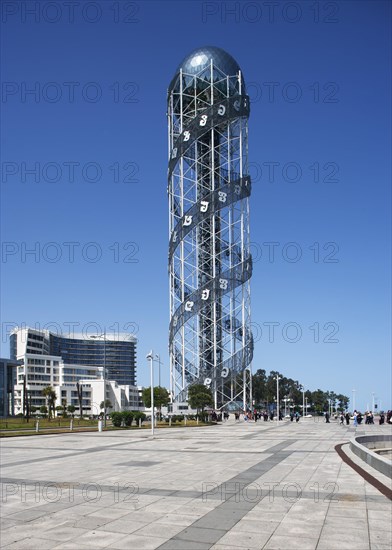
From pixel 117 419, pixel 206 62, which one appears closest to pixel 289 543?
pixel 117 419

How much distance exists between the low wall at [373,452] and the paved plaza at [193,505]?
33cm

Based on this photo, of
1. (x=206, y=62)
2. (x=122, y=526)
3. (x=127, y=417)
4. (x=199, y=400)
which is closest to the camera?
(x=122, y=526)

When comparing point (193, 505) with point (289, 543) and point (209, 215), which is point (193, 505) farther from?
point (209, 215)

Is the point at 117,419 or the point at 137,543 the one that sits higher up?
Result: the point at 137,543

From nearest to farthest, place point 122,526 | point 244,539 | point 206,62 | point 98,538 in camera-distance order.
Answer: point 244,539, point 98,538, point 122,526, point 206,62

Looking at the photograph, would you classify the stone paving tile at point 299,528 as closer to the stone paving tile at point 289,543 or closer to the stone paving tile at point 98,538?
the stone paving tile at point 289,543

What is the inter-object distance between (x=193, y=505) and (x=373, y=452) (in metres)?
9.56

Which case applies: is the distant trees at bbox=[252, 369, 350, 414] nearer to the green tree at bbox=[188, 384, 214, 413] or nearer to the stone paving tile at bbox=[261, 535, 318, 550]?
the green tree at bbox=[188, 384, 214, 413]

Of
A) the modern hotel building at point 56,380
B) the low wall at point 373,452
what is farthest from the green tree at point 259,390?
the low wall at point 373,452

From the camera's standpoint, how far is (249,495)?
43.1 feet

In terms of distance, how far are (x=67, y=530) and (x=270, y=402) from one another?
474ft

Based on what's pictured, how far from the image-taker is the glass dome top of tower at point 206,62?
277ft

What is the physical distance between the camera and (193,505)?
39.4 ft

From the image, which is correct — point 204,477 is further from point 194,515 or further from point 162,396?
point 162,396
